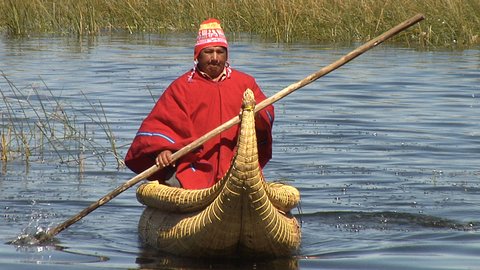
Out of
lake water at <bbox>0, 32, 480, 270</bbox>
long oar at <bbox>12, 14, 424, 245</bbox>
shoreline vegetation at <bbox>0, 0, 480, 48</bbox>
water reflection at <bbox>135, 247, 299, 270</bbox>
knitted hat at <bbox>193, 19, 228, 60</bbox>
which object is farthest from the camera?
shoreline vegetation at <bbox>0, 0, 480, 48</bbox>

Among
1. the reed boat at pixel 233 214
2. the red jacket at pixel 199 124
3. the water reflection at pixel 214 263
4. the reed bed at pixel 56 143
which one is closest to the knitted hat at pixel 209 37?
the red jacket at pixel 199 124

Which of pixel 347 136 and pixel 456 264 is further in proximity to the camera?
pixel 347 136

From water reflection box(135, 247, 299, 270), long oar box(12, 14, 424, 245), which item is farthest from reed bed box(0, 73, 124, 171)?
long oar box(12, 14, 424, 245)

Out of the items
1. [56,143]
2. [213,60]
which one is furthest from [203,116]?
[56,143]

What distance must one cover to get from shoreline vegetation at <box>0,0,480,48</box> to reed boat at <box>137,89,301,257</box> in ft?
44.3

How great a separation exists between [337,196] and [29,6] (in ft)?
46.6

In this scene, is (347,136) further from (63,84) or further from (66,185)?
(63,84)

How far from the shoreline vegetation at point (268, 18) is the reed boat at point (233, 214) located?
13.5 m

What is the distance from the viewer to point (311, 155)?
12234 millimetres

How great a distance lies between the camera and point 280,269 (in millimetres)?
7812

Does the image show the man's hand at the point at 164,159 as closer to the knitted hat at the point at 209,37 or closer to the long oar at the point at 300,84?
the long oar at the point at 300,84

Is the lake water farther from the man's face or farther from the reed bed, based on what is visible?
the man's face

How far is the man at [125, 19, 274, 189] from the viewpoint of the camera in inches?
320

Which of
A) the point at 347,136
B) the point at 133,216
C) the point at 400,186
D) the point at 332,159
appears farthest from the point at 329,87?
the point at 133,216
